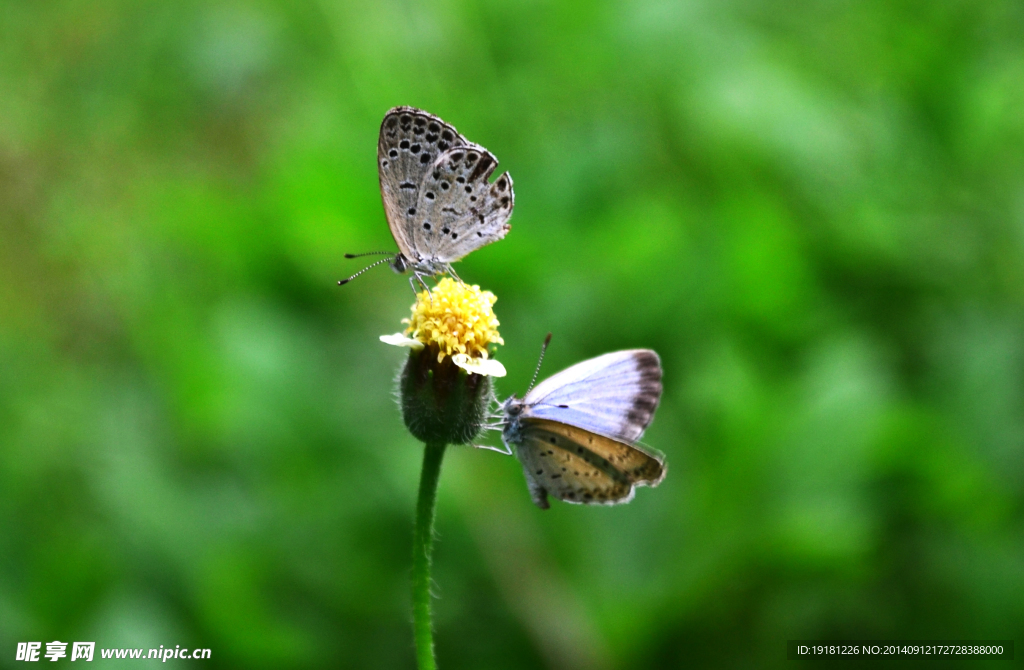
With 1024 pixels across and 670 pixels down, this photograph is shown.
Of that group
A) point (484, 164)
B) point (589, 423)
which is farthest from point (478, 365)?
point (484, 164)

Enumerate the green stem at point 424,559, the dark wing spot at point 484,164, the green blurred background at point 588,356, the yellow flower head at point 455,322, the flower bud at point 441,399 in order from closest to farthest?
the green stem at point 424,559
the flower bud at point 441,399
the yellow flower head at point 455,322
the dark wing spot at point 484,164
the green blurred background at point 588,356

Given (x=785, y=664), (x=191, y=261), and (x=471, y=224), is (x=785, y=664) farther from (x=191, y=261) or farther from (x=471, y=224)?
(x=191, y=261)

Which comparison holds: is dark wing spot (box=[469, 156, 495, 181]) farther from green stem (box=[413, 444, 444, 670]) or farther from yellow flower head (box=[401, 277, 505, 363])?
green stem (box=[413, 444, 444, 670])

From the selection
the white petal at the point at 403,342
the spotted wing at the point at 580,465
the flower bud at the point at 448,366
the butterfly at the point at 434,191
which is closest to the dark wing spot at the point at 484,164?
the butterfly at the point at 434,191

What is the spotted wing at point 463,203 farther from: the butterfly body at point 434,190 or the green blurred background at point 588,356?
the green blurred background at point 588,356

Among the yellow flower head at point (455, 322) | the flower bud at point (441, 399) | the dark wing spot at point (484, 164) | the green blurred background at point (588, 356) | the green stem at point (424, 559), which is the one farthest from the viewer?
the green blurred background at point (588, 356)

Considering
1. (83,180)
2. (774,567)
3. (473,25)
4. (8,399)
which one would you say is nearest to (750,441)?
(774,567)

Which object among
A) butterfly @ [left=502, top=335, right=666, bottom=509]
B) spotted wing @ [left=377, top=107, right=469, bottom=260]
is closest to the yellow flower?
butterfly @ [left=502, top=335, right=666, bottom=509]
